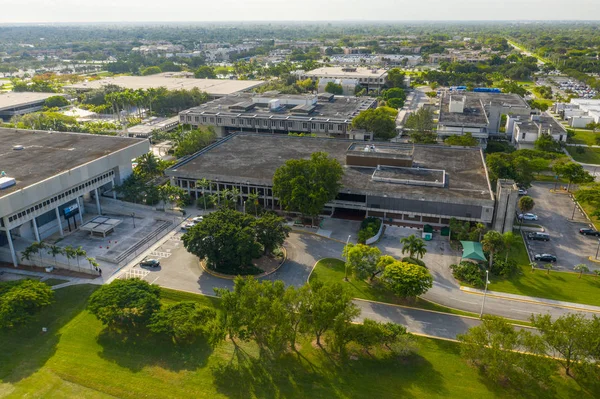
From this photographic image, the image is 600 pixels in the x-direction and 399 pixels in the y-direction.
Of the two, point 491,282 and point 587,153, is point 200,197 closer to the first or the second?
point 491,282

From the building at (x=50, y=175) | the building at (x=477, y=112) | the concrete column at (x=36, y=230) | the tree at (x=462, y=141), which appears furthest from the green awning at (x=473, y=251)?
the concrete column at (x=36, y=230)

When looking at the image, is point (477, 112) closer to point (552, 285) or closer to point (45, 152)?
point (552, 285)

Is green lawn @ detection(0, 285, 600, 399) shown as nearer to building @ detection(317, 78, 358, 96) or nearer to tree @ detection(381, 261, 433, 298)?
tree @ detection(381, 261, 433, 298)

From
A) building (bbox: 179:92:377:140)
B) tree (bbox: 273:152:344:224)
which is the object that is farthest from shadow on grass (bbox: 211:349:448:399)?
building (bbox: 179:92:377:140)

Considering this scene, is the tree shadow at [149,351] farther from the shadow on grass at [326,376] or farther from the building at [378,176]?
the building at [378,176]

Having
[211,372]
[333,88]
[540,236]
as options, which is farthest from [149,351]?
[333,88]

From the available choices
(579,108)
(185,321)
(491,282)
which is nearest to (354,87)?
(579,108)
